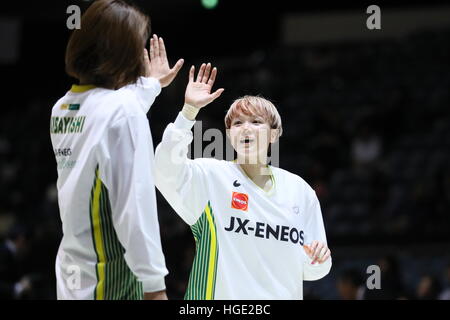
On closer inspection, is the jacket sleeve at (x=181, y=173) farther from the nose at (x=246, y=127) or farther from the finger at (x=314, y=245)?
the finger at (x=314, y=245)

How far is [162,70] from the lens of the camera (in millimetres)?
3730

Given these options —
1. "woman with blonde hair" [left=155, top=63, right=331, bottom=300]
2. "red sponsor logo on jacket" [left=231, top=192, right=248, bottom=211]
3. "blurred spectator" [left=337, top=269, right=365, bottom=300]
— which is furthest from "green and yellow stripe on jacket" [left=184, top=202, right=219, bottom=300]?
"blurred spectator" [left=337, top=269, right=365, bottom=300]

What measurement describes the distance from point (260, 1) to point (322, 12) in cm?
143

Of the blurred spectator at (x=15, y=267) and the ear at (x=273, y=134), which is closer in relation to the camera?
the ear at (x=273, y=134)

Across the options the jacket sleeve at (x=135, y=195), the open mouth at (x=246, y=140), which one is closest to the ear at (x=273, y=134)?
the open mouth at (x=246, y=140)

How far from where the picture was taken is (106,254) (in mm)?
2883

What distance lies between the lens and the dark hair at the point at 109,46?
2.93m

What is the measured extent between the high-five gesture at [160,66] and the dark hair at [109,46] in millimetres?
658

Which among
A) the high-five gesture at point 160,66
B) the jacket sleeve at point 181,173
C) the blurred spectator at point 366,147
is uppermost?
the high-five gesture at point 160,66

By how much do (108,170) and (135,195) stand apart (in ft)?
0.54

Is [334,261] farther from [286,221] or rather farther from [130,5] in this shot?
[130,5]

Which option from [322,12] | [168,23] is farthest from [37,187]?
[322,12]

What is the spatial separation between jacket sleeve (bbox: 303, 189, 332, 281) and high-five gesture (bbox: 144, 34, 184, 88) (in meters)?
1.00

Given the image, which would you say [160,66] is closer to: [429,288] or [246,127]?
[246,127]
